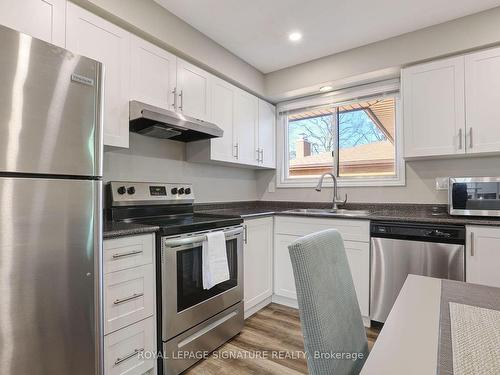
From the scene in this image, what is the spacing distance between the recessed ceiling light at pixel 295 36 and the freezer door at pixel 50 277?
208cm

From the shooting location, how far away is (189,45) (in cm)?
230

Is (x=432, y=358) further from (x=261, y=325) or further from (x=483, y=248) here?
(x=261, y=325)

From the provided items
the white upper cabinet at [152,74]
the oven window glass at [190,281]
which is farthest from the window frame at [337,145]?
the oven window glass at [190,281]

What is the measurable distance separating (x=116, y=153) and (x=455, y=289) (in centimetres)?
217

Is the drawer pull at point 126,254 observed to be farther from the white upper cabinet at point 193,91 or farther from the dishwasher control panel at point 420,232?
the dishwasher control panel at point 420,232

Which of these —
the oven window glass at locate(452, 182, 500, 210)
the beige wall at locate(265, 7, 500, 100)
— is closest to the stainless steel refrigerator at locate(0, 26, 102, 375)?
the beige wall at locate(265, 7, 500, 100)

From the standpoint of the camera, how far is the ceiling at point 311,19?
81.1 inches

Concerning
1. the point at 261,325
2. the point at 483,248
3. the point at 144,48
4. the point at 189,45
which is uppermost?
the point at 189,45

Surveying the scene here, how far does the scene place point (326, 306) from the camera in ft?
2.46

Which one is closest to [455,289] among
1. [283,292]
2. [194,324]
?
[194,324]

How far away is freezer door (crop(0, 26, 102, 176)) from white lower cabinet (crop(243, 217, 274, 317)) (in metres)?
1.49

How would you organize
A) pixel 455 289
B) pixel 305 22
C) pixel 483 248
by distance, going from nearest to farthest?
pixel 455 289 → pixel 483 248 → pixel 305 22

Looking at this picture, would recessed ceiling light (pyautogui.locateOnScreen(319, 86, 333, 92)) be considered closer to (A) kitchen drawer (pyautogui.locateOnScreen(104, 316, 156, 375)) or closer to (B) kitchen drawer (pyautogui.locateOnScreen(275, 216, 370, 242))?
(B) kitchen drawer (pyautogui.locateOnScreen(275, 216, 370, 242))

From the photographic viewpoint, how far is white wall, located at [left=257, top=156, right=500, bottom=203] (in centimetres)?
242
